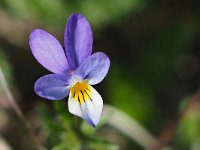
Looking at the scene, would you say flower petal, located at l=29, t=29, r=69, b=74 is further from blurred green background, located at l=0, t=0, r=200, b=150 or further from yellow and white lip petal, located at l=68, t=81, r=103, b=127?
blurred green background, located at l=0, t=0, r=200, b=150

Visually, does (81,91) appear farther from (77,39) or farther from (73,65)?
(77,39)

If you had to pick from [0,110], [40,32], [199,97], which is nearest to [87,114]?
[40,32]

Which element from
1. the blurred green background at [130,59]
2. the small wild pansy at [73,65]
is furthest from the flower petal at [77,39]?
the blurred green background at [130,59]

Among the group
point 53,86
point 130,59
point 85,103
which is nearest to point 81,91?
point 85,103

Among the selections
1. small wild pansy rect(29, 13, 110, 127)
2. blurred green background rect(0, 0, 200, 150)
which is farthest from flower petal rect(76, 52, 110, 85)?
blurred green background rect(0, 0, 200, 150)

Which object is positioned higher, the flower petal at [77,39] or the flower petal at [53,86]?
the flower petal at [77,39]

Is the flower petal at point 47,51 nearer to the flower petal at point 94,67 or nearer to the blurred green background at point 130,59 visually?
the flower petal at point 94,67
